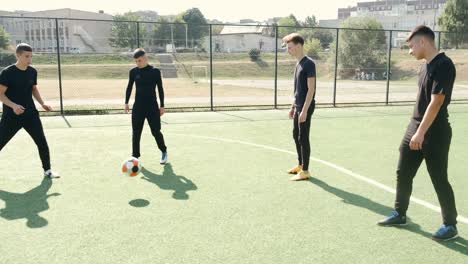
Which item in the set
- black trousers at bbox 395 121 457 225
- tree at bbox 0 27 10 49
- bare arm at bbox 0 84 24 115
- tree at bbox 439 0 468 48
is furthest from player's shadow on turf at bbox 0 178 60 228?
tree at bbox 439 0 468 48

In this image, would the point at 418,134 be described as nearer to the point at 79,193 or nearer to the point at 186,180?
the point at 186,180

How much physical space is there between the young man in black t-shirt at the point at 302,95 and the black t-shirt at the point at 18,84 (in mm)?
3852

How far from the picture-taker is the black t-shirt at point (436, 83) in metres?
3.69

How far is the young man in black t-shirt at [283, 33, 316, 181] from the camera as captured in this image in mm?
5898

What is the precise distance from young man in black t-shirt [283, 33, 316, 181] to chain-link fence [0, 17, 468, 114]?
9.15m

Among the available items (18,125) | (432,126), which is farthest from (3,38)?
(432,126)

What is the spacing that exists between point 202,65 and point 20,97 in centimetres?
3235

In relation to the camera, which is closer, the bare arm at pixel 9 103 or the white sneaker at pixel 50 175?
the bare arm at pixel 9 103

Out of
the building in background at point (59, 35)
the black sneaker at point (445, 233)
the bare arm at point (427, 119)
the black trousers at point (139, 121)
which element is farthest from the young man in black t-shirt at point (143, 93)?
the building in background at point (59, 35)

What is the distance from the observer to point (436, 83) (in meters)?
3.71

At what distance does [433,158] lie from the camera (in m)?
4.00

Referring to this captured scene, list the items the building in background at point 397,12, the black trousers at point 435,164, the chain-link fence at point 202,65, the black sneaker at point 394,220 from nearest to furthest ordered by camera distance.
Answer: the black trousers at point 435,164
the black sneaker at point 394,220
the chain-link fence at point 202,65
the building in background at point 397,12

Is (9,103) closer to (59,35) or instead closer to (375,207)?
(375,207)

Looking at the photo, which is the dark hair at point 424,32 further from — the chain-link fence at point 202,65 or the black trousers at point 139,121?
the chain-link fence at point 202,65
